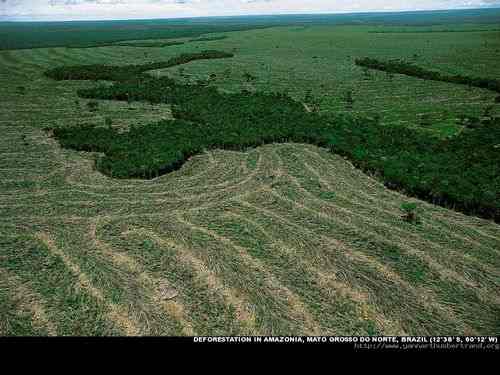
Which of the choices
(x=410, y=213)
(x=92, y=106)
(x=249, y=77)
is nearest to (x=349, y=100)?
(x=249, y=77)

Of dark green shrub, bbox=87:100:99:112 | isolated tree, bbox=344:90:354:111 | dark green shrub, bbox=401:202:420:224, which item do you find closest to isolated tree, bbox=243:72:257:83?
isolated tree, bbox=344:90:354:111

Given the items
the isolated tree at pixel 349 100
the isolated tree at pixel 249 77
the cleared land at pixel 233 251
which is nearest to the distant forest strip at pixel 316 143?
the cleared land at pixel 233 251

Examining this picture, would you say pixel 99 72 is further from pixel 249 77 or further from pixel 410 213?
pixel 410 213

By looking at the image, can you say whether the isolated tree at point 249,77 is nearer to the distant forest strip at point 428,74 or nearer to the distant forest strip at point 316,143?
the distant forest strip at point 316,143

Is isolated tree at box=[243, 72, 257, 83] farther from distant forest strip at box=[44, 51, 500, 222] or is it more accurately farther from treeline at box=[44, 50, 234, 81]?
treeline at box=[44, 50, 234, 81]

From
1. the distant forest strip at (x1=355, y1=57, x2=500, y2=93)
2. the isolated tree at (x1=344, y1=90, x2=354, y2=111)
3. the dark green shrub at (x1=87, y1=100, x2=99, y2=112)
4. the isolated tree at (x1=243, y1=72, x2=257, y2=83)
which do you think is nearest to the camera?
the dark green shrub at (x1=87, y1=100, x2=99, y2=112)

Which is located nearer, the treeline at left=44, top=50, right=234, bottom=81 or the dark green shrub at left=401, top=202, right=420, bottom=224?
the dark green shrub at left=401, top=202, right=420, bottom=224
